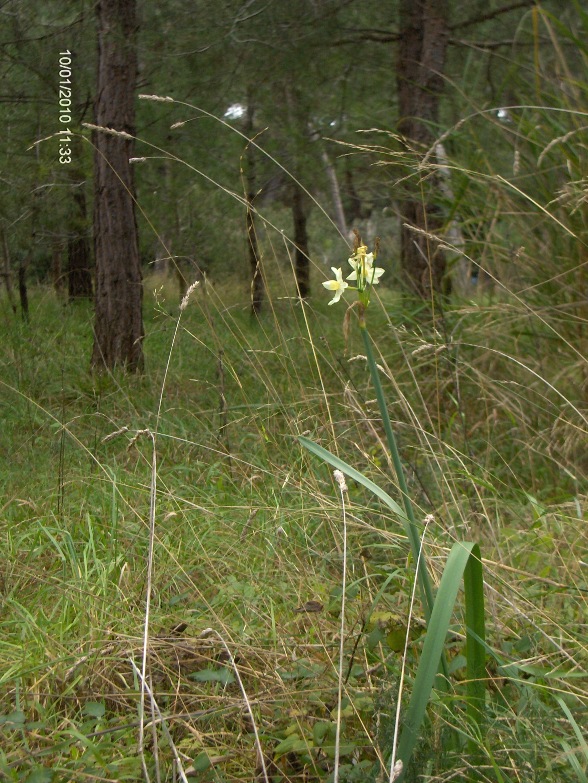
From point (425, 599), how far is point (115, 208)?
492cm

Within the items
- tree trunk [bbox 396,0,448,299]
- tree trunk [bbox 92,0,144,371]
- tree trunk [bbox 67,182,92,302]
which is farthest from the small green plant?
tree trunk [bbox 67,182,92,302]

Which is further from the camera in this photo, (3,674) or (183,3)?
(183,3)

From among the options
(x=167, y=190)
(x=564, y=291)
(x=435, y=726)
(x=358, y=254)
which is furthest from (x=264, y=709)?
(x=167, y=190)

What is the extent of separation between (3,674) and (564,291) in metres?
2.69

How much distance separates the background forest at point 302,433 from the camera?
1497 millimetres

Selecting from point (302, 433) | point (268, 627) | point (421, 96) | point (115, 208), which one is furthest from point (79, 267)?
point (268, 627)

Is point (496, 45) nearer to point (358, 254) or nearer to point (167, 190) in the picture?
point (167, 190)

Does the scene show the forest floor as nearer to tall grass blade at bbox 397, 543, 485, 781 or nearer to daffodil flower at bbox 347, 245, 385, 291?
tall grass blade at bbox 397, 543, 485, 781

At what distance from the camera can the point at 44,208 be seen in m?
8.30

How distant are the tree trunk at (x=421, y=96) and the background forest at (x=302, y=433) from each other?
0.03 meters

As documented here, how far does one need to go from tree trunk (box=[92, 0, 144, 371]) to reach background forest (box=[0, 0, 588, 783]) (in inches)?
0.8

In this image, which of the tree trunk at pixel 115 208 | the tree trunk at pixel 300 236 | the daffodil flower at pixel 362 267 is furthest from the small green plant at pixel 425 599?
the tree trunk at pixel 300 236

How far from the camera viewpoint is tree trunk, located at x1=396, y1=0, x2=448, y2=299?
5168 millimetres

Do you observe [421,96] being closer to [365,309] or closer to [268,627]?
[268,627]
